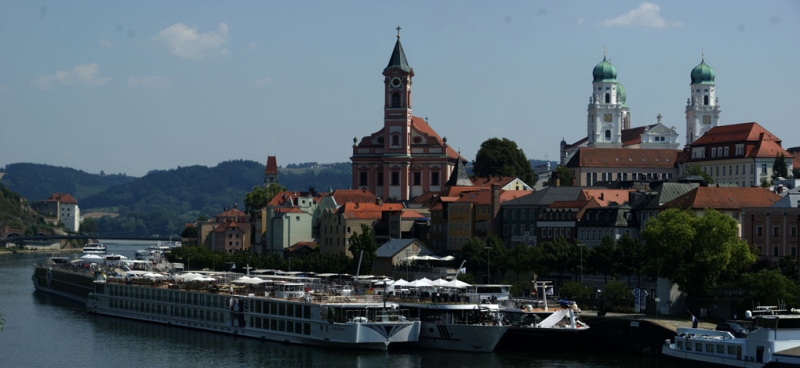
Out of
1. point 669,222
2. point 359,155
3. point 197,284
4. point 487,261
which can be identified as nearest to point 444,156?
point 359,155

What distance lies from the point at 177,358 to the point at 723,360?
99.1 ft

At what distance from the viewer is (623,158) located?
171500mm

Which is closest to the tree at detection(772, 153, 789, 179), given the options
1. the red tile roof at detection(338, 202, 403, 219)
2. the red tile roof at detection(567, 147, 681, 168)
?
the red tile roof at detection(567, 147, 681, 168)

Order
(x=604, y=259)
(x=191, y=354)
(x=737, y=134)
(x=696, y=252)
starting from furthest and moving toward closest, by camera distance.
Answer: (x=737, y=134), (x=604, y=259), (x=696, y=252), (x=191, y=354)

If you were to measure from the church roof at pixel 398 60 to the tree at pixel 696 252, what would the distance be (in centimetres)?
8253

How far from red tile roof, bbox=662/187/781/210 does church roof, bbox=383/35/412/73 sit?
2640 inches

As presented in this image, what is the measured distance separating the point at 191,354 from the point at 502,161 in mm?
91184

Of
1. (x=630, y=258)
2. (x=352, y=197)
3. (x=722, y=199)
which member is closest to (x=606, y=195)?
(x=722, y=199)

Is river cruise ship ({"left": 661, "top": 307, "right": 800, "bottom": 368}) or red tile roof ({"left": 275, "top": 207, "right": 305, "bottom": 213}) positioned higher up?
red tile roof ({"left": 275, "top": 207, "right": 305, "bottom": 213})

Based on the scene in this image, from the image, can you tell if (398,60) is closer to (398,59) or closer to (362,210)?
(398,59)

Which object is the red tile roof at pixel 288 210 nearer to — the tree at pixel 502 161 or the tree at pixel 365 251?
the tree at pixel 502 161

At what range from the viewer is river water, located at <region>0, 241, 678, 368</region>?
7331cm

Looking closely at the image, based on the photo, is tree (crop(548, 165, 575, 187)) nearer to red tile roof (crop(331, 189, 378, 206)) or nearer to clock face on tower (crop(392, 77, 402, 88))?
red tile roof (crop(331, 189, 378, 206))

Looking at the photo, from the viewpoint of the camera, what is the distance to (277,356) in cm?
7731
